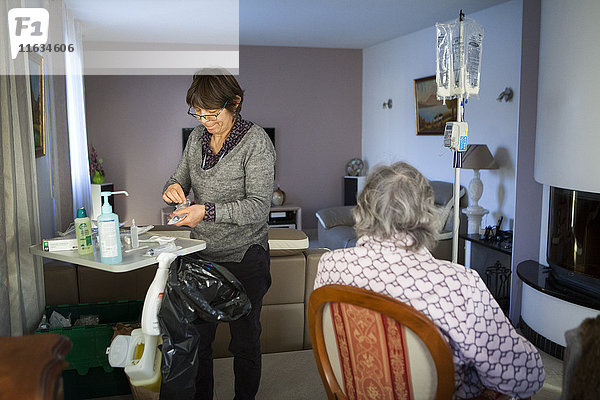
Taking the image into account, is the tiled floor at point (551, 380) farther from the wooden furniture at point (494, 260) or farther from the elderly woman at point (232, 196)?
the elderly woman at point (232, 196)

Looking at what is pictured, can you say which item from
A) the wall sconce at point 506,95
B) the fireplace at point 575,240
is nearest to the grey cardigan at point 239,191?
the fireplace at point 575,240

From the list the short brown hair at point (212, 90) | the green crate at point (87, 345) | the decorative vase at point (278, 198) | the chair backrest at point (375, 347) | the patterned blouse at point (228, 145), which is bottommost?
the green crate at point (87, 345)

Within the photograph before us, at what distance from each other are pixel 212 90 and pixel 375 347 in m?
1.11

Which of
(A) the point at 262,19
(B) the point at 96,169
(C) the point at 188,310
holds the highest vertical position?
(A) the point at 262,19

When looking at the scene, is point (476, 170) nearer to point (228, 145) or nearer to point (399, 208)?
point (228, 145)

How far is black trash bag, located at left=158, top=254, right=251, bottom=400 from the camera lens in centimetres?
177

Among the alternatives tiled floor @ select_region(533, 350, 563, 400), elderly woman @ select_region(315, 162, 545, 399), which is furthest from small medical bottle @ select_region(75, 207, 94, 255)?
tiled floor @ select_region(533, 350, 563, 400)

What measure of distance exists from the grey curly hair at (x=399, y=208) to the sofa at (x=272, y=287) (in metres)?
1.37

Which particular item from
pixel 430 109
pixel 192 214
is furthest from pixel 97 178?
pixel 192 214

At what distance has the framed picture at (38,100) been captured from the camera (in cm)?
271

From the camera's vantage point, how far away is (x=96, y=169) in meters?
6.21

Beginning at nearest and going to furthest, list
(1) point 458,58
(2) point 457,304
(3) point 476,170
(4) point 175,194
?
(2) point 457,304, (4) point 175,194, (1) point 458,58, (3) point 476,170

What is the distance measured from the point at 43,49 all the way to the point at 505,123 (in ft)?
11.6

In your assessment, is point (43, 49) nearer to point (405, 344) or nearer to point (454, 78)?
point (454, 78)
